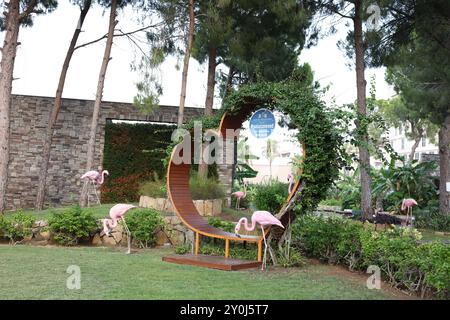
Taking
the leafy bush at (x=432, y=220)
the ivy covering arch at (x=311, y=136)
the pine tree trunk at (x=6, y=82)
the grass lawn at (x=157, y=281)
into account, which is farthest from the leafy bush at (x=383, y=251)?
the pine tree trunk at (x=6, y=82)

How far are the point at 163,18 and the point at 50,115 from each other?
181 inches

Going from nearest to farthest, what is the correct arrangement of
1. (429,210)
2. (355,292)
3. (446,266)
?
(446,266)
(355,292)
(429,210)

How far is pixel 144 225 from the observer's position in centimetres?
838

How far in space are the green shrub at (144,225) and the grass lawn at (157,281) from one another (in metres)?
1.25

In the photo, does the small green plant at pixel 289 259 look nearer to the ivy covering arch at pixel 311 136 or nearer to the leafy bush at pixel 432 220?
the ivy covering arch at pixel 311 136

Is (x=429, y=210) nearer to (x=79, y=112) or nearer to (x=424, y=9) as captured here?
(x=424, y=9)

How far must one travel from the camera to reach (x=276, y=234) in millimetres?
6883

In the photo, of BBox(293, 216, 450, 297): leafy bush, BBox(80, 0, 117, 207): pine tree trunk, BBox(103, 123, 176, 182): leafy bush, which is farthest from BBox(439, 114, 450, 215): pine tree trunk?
BBox(80, 0, 117, 207): pine tree trunk

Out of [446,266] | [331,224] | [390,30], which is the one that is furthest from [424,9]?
[446,266]

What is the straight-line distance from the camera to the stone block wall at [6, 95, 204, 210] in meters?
13.6

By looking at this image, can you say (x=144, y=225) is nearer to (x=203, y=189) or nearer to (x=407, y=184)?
(x=203, y=189)

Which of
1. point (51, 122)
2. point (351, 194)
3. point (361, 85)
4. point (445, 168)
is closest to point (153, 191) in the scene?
point (51, 122)

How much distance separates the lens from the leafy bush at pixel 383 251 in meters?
4.89

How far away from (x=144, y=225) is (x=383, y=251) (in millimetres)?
4333
